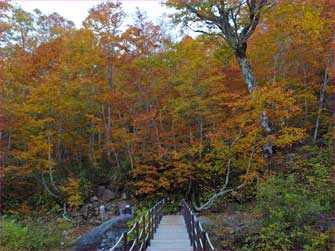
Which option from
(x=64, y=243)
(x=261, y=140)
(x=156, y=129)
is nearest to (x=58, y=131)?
(x=156, y=129)

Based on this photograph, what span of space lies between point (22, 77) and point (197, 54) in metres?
9.12

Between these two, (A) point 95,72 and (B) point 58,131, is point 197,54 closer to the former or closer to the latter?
(A) point 95,72

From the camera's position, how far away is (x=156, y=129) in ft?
58.5

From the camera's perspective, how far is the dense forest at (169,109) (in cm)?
1583

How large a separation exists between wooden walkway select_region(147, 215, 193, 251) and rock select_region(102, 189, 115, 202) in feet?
21.7

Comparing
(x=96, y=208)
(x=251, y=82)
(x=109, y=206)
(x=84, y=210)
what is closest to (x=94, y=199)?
(x=96, y=208)

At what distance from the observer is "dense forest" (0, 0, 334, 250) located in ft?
51.9

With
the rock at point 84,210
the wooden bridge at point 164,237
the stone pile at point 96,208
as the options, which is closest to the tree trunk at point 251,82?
the wooden bridge at point 164,237

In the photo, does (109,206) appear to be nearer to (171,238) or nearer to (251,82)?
(171,238)

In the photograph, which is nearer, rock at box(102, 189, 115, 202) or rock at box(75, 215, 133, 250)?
rock at box(75, 215, 133, 250)

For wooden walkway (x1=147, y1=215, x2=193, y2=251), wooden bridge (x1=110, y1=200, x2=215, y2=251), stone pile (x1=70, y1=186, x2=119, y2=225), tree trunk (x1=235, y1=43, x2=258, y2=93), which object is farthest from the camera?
stone pile (x1=70, y1=186, x2=119, y2=225)

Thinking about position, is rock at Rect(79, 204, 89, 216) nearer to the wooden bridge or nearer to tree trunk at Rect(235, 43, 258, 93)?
the wooden bridge

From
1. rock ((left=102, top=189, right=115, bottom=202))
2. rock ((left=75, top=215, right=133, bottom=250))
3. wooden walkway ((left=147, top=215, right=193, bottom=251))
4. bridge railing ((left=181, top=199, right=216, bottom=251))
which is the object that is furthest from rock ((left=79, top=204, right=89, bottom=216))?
bridge railing ((left=181, top=199, right=216, bottom=251))

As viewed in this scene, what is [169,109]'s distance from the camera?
61.1ft
